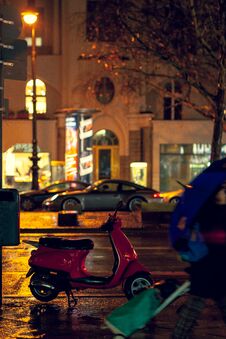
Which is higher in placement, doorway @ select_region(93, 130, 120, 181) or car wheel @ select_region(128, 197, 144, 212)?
doorway @ select_region(93, 130, 120, 181)

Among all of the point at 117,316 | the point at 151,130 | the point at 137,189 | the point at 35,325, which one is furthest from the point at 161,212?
the point at 151,130

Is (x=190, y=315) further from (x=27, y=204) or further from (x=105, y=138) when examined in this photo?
(x=105, y=138)

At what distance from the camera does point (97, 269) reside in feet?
46.6

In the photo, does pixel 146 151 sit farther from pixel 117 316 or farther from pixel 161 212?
pixel 117 316

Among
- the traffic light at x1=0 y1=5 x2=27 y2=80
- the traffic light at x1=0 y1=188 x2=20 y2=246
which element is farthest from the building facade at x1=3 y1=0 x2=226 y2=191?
the traffic light at x1=0 y1=188 x2=20 y2=246

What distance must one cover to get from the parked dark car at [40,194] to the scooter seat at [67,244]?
20216mm

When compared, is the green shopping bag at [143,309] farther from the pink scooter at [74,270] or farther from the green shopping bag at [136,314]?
the pink scooter at [74,270]

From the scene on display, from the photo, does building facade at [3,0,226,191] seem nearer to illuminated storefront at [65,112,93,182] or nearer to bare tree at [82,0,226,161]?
illuminated storefront at [65,112,93,182]

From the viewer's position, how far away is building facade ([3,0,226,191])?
40.1 meters

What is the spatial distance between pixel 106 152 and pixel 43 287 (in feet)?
100

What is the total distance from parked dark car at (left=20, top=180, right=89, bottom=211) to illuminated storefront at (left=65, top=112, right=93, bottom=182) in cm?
340

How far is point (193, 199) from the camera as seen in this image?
6.84 metres

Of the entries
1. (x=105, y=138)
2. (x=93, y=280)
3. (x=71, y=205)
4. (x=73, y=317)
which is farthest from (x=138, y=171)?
(x=73, y=317)

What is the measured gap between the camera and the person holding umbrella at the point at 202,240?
22.1ft
